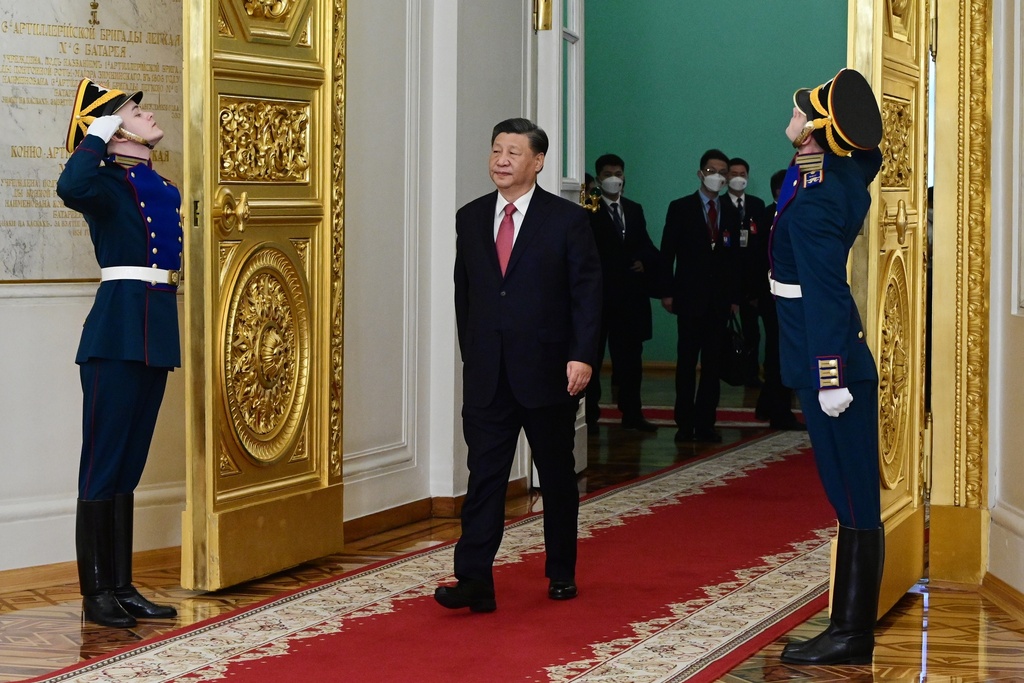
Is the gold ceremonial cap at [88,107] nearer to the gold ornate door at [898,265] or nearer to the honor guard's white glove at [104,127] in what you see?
the honor guard's white glove at [104,127]

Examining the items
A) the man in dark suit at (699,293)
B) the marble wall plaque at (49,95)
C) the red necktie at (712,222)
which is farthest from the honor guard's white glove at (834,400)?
the red necktie at (712,222)

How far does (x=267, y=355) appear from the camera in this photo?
5254mm

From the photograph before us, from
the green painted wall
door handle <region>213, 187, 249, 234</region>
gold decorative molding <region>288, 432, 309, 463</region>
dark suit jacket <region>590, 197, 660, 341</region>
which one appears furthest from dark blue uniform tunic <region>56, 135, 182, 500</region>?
the green painted wall

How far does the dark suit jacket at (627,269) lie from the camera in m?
9.05

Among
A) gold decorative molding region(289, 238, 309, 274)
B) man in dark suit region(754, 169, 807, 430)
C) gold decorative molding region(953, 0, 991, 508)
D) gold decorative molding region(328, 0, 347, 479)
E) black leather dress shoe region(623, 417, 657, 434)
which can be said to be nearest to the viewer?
gold decorative molding region(953, 0, 991, 508)

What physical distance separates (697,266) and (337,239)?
386 centimetres

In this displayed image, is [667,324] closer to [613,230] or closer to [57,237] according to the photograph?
[613,230]

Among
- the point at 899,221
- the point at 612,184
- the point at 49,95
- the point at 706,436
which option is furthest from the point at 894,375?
the point at 612,184

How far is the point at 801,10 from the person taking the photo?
13148 millimetres

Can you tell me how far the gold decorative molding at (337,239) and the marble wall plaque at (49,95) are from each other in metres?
0.70

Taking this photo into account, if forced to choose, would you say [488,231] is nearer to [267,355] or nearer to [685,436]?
[267,355]

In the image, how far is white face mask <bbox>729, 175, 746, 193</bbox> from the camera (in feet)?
32.7

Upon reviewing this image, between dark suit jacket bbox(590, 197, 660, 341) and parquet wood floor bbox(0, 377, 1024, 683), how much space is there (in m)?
3.41

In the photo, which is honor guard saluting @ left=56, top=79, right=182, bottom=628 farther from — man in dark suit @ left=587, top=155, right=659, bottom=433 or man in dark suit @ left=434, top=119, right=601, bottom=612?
man in dark suit @ left=587, top=155, right=659, bottom=433
